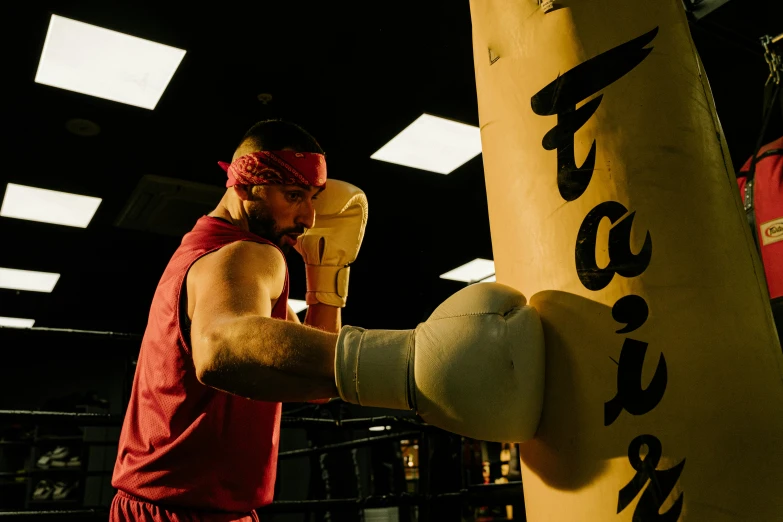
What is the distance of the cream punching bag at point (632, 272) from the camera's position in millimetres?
778

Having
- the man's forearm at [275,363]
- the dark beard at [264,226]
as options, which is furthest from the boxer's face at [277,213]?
the man's forearm at [275,363]

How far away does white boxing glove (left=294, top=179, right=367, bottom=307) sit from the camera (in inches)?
82.1

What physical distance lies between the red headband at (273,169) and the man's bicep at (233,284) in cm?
38

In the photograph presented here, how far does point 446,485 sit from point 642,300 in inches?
70.1

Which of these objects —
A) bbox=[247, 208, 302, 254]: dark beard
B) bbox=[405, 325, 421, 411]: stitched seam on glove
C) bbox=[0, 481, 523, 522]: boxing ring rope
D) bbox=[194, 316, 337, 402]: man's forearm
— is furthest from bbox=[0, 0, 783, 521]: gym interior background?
bbox=[247, 208, 302, 254]: dark beard

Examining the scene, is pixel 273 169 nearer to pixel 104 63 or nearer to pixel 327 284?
pixel 327 284

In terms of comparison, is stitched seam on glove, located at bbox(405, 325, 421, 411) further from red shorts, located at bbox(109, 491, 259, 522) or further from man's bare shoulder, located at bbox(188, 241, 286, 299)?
red shorts, located at bbox(109, 491, 259, 522)

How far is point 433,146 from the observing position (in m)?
5.00

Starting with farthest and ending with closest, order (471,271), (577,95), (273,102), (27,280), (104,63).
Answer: (471,271) → (27,280) → (273,102) → (104,63) → (577,95)

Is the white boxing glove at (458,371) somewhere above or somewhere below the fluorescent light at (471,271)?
below

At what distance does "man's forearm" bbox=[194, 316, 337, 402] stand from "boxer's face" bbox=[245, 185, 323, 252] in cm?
82

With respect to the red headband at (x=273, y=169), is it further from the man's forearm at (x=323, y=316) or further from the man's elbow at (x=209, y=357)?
the man's elbow at (x=209, y=357)

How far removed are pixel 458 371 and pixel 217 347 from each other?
345mm

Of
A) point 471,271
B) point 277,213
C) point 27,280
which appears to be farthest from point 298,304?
point 277,213
